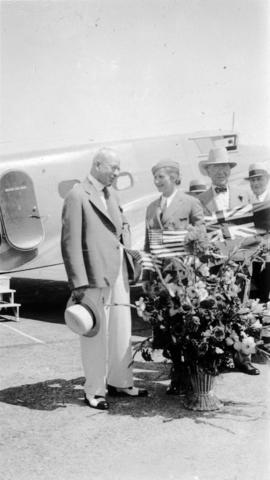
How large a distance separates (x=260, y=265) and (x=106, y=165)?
1944 millimetres

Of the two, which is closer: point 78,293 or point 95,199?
point 78,293

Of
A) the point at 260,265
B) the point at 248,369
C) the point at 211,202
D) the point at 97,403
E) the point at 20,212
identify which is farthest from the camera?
the point at 20,212

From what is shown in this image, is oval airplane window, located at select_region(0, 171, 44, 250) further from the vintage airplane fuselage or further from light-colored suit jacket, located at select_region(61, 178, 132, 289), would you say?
light-colored suit jacket, located at select_region(61, 178, 132, 289)

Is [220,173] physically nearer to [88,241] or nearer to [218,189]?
[218,189]

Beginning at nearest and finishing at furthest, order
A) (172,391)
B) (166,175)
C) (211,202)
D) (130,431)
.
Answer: (130,431), (172,391), (166,175), (211,202)

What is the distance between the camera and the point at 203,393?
3871mm

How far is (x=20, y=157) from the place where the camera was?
27.6ft

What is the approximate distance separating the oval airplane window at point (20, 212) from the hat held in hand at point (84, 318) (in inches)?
160

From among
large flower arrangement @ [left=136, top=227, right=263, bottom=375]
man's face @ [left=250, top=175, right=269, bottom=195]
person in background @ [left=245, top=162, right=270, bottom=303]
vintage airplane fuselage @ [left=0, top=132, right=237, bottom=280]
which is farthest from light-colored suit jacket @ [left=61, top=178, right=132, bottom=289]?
vintage airplane fuselage @ [left=0, top=132, right=237, bottom=280]

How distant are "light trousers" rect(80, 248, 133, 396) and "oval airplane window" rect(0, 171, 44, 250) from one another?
152 inches

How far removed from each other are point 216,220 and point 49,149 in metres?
4.53

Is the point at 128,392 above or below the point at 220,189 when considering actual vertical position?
below

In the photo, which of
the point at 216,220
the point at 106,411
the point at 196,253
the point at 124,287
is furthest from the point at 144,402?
the point at 216,220

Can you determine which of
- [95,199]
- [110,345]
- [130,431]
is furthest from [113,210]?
[130,431]
